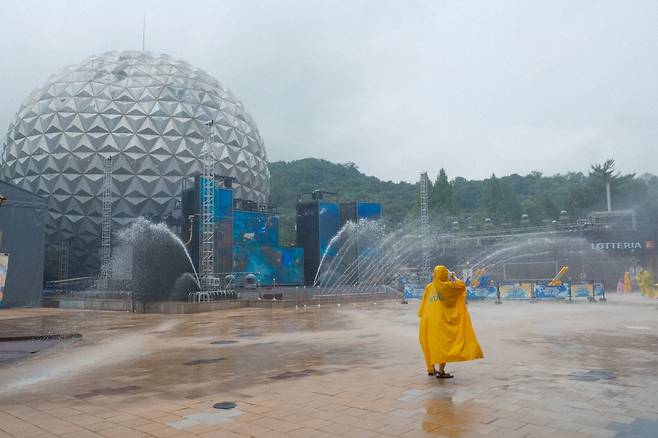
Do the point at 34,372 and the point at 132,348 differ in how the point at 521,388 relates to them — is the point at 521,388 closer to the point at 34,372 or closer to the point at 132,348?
the point at 34,372

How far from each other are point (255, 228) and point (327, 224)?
684cm

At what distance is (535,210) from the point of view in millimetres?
76875

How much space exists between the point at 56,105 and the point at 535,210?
65.1 metres

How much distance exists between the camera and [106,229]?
38.3m

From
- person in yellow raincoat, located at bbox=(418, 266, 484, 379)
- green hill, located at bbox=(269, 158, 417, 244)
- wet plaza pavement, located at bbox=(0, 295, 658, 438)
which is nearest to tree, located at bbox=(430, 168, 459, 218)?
green hill, located at bbox=(269, 158, 417, 244)

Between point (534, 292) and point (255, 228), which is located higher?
point (255, 228)

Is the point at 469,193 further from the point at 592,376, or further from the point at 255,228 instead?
the point at 592,376

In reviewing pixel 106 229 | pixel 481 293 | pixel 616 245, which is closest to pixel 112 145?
pixel 106 229

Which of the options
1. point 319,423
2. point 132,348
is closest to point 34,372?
point 132,348

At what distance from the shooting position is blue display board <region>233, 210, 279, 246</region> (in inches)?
1547

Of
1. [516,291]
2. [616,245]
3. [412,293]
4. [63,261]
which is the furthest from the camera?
[616,245]

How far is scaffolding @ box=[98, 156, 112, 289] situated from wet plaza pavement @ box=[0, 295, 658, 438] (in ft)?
91.7

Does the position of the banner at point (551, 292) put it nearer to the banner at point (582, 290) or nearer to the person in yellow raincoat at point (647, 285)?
the banner at point (582, 290)

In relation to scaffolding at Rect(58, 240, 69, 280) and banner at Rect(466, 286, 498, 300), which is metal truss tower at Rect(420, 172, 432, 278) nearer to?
banner at Rect(466, 286, 498, 300)
